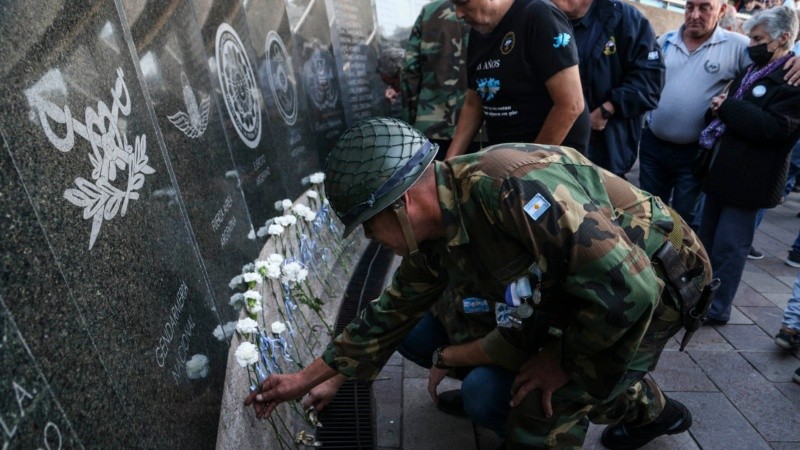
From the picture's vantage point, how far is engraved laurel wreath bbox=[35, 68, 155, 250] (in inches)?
54.1

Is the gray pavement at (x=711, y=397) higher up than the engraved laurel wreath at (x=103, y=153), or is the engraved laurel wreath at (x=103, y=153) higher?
the engraved laurel wreath at (x=103, y=153)

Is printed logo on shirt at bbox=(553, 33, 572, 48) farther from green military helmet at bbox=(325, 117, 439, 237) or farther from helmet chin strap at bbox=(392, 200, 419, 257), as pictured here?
helmet chin strap at bbox=(392, 200, 419, 257)

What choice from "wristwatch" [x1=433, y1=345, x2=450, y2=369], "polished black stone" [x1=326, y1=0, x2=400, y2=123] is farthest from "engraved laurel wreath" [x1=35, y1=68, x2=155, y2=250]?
"polished black stone" [x1=326, y1=0, x2=400, y2=123]

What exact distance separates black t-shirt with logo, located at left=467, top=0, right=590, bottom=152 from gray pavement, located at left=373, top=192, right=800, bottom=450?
1.42 metres

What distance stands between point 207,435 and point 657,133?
3522mm

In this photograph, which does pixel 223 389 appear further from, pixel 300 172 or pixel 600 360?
pixel 300 172

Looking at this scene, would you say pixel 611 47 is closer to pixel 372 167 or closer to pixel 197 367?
pixel 372 167

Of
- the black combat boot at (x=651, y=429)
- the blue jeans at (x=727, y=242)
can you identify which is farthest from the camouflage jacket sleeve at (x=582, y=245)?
the blue jeans at (x=727, y=242)

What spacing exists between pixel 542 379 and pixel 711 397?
1.54 metres

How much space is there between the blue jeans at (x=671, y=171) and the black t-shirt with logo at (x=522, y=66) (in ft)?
4.49

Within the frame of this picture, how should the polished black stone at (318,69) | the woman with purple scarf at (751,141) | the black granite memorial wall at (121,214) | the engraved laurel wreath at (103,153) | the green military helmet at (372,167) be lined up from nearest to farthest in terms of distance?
the black granite memorial wall at (121,214) → the engraved laurel wreath at (103,153) → the green military helmet at (372,167) → the woman with purple scarf at (751,141) → the polished black stone at (318,69)

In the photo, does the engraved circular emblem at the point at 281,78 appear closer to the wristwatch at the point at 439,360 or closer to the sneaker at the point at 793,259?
the wristwatch at the point at 439,360

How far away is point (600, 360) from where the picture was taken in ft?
5.84

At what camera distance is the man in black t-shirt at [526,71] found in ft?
8.30
